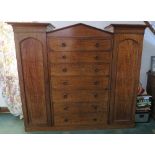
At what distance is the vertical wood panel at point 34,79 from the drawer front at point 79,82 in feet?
0.68

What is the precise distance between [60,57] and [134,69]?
1.04 meters

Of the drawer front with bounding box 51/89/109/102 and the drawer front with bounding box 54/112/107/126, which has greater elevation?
the drawer front with bounding box 51/89/109/102

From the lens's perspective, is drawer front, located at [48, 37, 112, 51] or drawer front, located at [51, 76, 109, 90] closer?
drawer front, located at [48, 37, 112, 51]

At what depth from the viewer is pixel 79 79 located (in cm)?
213

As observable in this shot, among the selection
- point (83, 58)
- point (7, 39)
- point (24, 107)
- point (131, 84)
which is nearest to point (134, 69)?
point (131, 84)

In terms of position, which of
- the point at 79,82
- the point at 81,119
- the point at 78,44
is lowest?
the point at 81,119

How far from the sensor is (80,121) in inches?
91.4

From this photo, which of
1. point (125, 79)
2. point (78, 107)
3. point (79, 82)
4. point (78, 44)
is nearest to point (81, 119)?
point (78, 107)

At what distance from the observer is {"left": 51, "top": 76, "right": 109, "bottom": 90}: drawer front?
6.98ft

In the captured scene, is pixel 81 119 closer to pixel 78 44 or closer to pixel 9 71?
pixel 78 44

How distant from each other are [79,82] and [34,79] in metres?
0.62

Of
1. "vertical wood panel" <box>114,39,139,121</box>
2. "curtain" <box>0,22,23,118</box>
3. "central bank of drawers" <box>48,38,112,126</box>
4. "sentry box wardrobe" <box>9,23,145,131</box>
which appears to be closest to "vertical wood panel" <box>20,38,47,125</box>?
"sentry box wardrobe" <box>9,23,145,131</box>

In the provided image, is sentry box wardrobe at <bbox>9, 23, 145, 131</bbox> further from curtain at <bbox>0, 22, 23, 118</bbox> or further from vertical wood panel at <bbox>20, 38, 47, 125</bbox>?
curtain at <bbox>0, 22, 23, 118</bbox>

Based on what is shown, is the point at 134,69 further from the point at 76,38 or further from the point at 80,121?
the point at 80,121
